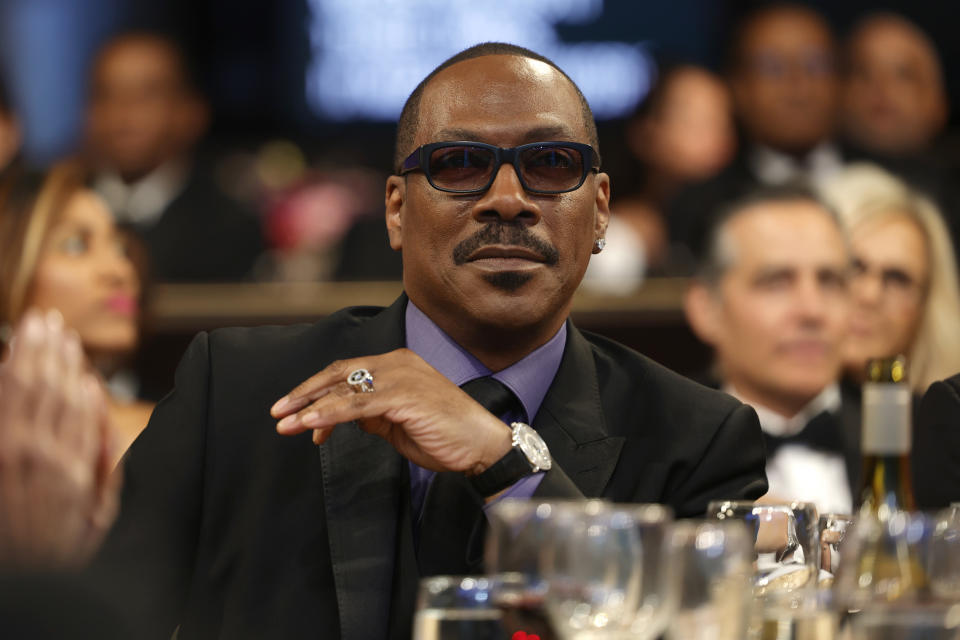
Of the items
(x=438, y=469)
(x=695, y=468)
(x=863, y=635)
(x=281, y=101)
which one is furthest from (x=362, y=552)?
(x=281, y=101)

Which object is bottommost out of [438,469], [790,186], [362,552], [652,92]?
[362,552]

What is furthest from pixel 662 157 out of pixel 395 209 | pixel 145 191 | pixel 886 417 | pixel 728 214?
pixel 886 417

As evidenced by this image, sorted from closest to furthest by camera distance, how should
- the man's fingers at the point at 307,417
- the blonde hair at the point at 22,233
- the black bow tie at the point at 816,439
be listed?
the man's fingers at the point at 307,417
the black bow tie at the point at 816,439
the blonde hair at the point at 22,233

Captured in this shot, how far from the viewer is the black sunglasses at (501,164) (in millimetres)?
1751

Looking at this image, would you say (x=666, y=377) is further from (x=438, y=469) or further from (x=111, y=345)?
(x=111, y=345)

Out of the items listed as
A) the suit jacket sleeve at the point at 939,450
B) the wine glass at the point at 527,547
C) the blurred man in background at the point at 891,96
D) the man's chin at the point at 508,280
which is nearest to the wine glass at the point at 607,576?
the wine glass at the point at 527,547

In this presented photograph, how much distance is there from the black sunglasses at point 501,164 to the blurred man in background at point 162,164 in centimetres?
345

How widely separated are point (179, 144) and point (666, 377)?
411 cm

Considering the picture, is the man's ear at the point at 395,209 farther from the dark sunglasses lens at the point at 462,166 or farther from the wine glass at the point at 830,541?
the wine glass at the point at 830,541

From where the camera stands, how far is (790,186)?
12.3 feet

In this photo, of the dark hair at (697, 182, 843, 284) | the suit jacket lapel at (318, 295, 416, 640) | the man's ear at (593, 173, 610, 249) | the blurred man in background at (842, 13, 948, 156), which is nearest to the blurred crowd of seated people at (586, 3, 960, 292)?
the blurred man in background at (842, 13, 948, 156)

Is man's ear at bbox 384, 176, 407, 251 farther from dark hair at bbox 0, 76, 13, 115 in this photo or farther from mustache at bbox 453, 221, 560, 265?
dark hair at bbox 0, 76, 13, 115

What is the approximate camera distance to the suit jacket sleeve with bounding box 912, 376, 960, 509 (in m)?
2.11

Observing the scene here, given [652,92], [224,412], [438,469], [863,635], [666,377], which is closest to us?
[863,635]
